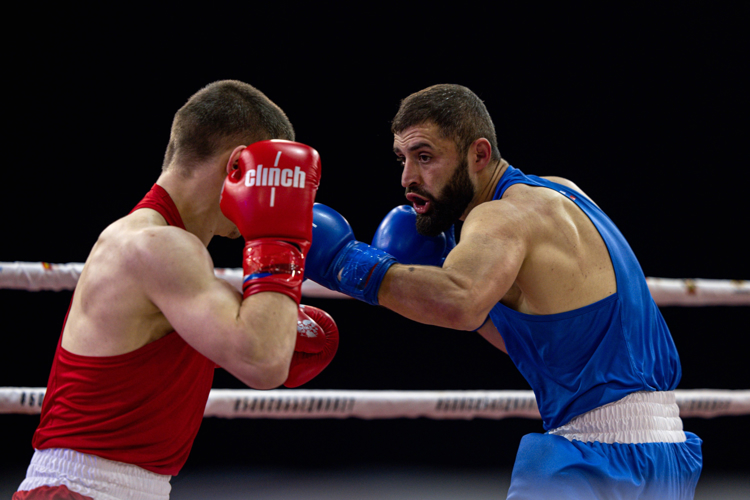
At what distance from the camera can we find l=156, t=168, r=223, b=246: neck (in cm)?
130

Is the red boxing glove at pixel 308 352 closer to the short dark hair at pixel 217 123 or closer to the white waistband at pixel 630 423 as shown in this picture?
the short dark hair at pixel 217 123

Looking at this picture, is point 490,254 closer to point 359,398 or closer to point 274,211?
point 274,211

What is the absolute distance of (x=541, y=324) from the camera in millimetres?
1522

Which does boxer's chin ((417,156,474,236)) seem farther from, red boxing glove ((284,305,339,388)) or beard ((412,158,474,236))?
red boxing glove ((284,305,339,388))

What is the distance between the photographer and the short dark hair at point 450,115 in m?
1.80

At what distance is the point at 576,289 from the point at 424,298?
0.44 meters

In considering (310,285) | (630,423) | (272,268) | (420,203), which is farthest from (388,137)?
(272,268)

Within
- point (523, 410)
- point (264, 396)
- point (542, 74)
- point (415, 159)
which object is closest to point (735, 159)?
point (542, 74)

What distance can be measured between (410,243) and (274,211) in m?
0.83

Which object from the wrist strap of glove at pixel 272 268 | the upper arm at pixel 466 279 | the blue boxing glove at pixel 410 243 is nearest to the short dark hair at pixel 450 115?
the blue boxing glove at pixel 410 243

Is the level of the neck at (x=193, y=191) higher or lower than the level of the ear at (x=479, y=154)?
lower

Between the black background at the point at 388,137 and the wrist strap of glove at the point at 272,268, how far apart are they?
7.74 ft

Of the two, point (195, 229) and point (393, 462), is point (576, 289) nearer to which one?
point (195, 229)

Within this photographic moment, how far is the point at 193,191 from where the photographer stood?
130 centimetres
